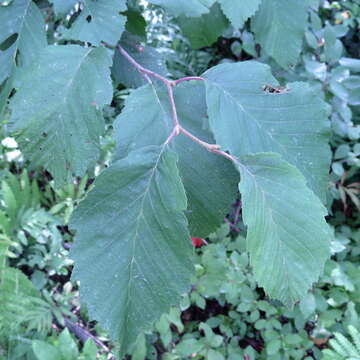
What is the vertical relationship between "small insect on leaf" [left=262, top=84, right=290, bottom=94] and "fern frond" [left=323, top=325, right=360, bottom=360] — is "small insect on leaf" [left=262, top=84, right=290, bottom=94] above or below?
above

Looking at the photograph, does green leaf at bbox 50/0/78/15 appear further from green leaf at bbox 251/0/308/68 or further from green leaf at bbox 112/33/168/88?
green leaf at bbox 251/0/308/68

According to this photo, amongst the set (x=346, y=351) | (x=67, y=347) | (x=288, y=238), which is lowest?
(x=346, y=351)

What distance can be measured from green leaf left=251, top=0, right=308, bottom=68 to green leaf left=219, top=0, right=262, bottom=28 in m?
0.10

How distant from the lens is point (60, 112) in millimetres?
473

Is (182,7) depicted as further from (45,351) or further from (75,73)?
(45,351)

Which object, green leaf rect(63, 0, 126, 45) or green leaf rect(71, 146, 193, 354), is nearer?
green leaf rect(71, 146, 193, 354)

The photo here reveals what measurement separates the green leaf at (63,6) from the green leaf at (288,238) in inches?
13.5

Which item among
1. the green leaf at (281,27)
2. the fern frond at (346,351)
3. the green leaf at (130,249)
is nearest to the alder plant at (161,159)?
the green leaf at (130,249)

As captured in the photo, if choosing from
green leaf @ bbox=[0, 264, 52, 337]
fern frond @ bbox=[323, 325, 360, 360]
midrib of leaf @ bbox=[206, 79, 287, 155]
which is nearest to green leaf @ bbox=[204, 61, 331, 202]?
midrib of leaf @ bbox=[206, 79, 287, 155]

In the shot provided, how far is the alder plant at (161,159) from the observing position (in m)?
0.42

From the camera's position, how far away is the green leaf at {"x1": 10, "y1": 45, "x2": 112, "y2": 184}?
0.47 metres

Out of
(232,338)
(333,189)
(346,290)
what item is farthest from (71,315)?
(333,189)

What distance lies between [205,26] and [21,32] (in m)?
0.34

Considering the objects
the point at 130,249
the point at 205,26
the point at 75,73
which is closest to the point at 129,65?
the point at 205,26
